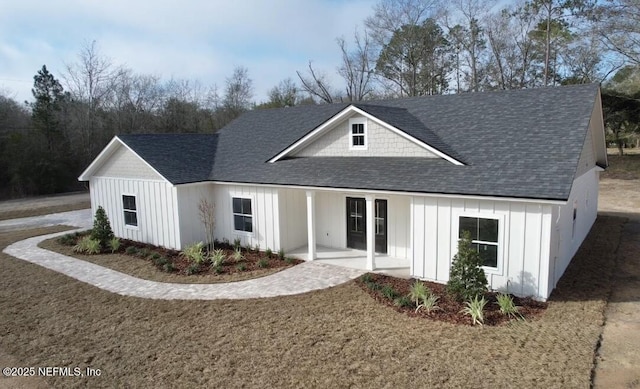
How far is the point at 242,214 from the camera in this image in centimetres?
1482

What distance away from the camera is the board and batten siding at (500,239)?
924 centimetres

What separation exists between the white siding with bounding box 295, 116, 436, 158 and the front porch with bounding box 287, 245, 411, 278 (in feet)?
10.6

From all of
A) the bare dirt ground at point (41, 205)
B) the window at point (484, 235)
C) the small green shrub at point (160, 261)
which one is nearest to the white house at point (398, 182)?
the window at point (484, 235)

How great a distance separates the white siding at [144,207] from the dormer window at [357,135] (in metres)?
6.42

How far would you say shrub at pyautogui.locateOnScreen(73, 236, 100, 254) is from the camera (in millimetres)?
14906

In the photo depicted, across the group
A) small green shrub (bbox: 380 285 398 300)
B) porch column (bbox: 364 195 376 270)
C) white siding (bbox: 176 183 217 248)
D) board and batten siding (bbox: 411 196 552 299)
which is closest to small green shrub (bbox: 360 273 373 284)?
porch column (bbox: 364 195 376 270)

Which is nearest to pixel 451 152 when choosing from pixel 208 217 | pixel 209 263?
pixel 209 263

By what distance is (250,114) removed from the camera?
2116cm

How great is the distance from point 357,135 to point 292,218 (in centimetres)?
359

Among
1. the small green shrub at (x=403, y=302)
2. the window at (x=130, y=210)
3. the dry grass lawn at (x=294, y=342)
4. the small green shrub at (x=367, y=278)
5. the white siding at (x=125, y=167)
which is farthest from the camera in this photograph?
the window at (x=130, y=210)

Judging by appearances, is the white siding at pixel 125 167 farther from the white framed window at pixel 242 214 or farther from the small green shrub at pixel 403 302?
the small green shrub at pixel 403 302

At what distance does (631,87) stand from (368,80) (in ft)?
70.3

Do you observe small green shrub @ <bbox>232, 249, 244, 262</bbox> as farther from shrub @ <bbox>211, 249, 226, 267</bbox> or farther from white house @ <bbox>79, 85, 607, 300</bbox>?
white house @ <bbox>79, 85, 607, 300</bbox>

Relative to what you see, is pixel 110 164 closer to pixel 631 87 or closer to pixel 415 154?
pixel 415 154
